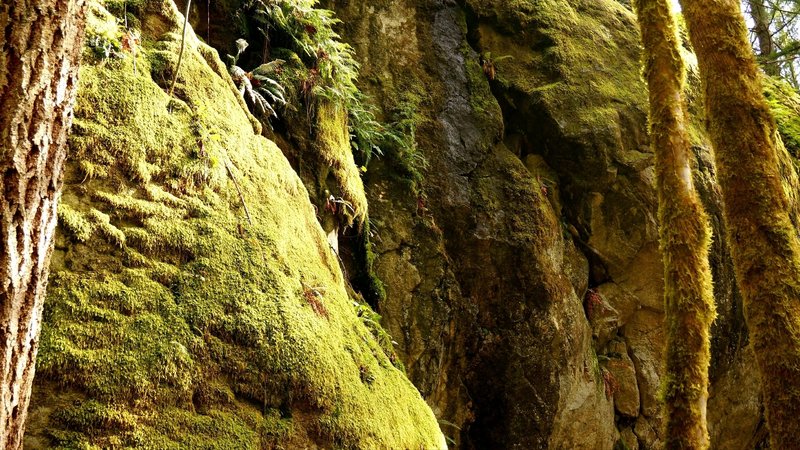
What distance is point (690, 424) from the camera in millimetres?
4188

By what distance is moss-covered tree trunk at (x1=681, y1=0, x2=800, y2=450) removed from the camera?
3.62m

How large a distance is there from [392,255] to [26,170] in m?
6.24

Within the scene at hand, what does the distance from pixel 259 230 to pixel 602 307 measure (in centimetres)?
734

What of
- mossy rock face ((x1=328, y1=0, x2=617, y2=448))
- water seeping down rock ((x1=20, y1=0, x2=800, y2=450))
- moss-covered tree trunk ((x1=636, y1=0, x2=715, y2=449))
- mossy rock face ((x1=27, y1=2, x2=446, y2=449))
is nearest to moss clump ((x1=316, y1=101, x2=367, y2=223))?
water seeping down rock ((x1=20, y1=0, x2=800, y2=450))

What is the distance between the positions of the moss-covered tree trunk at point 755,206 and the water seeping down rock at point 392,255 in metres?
2.37

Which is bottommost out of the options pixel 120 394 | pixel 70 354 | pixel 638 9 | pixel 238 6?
pixel 120 394

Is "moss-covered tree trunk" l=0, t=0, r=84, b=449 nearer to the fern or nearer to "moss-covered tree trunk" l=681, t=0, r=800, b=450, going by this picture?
the fern

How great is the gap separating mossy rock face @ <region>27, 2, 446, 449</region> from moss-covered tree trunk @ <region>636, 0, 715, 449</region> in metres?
1.89

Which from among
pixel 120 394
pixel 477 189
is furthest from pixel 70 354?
pixel 477 189

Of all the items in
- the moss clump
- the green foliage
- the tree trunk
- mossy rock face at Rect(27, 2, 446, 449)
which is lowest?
mossy rock face at Rect(27, 2, 446, 449)

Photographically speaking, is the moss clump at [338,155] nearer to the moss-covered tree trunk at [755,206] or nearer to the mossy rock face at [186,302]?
the mossy rock face at [186,302]

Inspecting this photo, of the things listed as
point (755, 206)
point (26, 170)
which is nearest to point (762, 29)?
point (755, 206)

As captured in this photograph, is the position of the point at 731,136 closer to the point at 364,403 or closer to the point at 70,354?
the point at 364,403

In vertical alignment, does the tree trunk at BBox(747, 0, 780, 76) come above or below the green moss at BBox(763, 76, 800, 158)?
above
